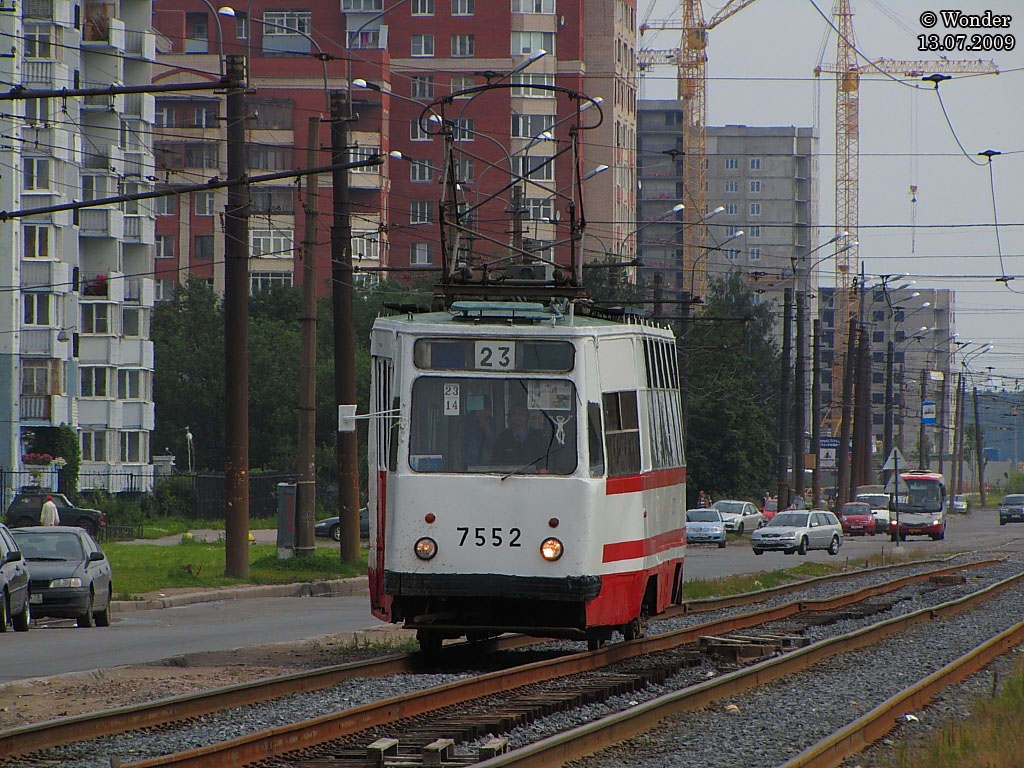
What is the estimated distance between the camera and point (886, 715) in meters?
11.1

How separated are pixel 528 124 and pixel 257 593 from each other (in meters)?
84.8

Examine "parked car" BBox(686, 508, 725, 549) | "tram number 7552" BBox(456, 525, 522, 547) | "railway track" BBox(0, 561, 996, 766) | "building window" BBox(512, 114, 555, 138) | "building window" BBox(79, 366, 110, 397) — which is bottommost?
"parked car" BBox(686, 508, 725, 549)

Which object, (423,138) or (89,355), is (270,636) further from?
(423,138)

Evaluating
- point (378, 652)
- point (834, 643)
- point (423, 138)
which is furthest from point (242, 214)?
point (423, 138)

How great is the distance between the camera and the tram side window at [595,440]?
45.2ft

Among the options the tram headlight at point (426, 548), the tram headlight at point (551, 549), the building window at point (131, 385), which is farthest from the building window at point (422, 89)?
the tram headlight at point (551, 549)

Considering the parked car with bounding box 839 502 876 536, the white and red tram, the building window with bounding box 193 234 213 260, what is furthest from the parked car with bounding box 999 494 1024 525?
the white and red tram

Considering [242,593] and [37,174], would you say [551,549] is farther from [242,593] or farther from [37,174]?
[37,174]

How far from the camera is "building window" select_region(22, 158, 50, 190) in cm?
6056

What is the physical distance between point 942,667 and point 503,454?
14.8 feet

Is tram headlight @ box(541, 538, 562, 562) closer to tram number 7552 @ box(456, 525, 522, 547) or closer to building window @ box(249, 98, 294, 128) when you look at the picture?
tram number 7552 @ box(456, 525, 522, 547)

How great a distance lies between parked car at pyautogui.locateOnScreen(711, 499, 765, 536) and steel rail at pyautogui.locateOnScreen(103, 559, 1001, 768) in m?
43.9

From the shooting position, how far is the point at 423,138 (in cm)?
11144

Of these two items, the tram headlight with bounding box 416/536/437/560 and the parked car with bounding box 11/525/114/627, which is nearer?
the tram headlight with bounding box 416/536/437/560
